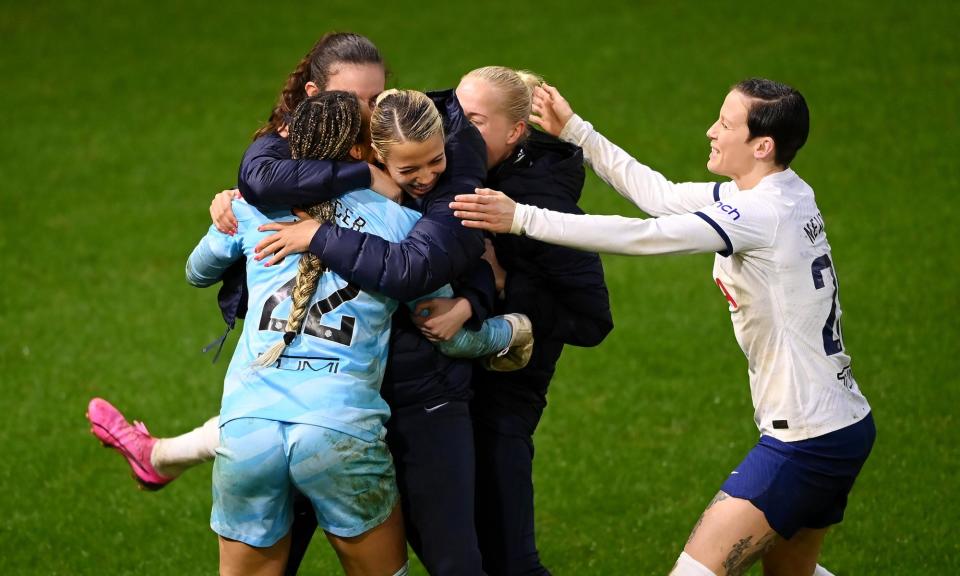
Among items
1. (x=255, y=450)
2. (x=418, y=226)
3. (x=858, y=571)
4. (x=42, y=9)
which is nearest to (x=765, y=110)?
(x=418, y=226)

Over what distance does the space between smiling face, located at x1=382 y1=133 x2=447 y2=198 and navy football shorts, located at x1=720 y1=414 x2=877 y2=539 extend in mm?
1406

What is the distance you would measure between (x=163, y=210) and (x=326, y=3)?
17.2ft

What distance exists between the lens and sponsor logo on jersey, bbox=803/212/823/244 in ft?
13.9

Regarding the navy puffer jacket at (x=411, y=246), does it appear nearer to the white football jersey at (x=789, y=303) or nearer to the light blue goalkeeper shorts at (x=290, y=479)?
the light blue goalkeeper shorts at (x=290, y=479)

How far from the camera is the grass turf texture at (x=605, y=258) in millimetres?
6273

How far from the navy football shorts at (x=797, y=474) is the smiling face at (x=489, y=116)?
1346 mm

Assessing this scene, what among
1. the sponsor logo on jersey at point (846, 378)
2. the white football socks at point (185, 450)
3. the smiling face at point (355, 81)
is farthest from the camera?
the white football socks at point (185, 450)

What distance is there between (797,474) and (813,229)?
0.81 metres

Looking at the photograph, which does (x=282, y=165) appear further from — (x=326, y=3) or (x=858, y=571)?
(x=326, y=3)

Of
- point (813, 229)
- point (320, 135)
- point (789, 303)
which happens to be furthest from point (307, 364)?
point (813, 229)

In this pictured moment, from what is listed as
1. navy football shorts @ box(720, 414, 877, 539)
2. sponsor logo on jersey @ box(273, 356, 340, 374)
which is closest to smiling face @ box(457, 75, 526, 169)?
sponsor logo on jersey @ box(273, 356, 340, 374)

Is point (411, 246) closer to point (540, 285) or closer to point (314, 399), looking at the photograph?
point (314, 399)

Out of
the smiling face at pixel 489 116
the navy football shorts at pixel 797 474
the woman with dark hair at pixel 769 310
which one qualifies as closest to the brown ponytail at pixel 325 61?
the smiling face at pixel 489 116

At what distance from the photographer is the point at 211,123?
12094mm
